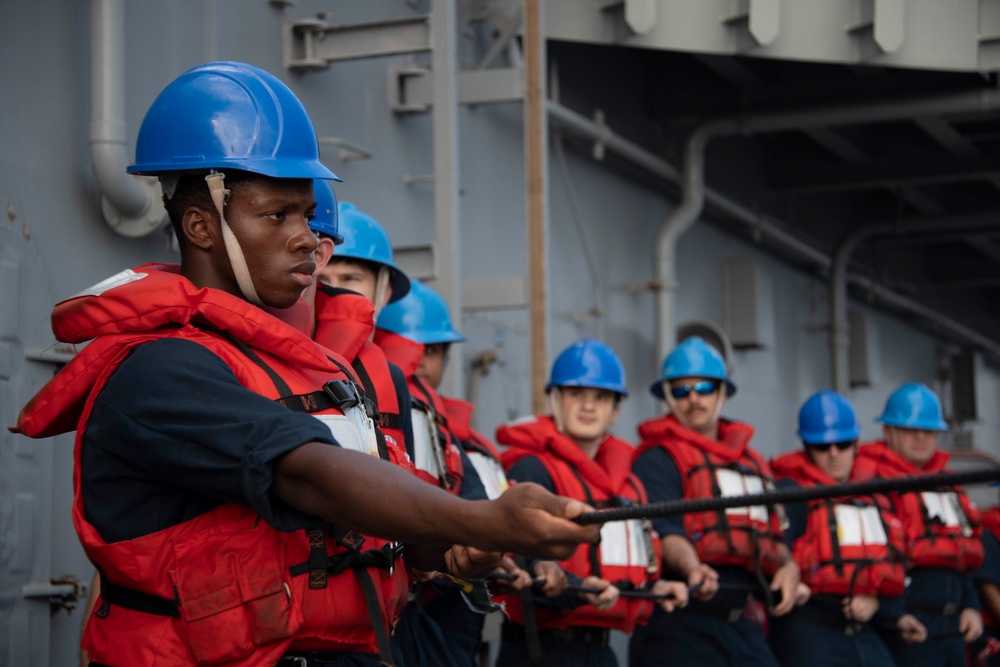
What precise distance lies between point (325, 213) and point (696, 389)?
3532 mm

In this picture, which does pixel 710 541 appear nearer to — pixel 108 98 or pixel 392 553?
pixel 108 98

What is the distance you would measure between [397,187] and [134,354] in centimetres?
469

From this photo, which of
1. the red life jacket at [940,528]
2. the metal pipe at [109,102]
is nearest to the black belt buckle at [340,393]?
the metal pipe at [109,102]

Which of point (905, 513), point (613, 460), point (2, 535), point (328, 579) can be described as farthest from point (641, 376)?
point (328, 579)

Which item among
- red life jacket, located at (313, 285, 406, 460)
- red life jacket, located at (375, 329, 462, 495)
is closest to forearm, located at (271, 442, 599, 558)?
red life jacket, located at (313, 285, 406, 460)

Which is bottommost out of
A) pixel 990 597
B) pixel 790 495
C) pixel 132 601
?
pixel 990 597

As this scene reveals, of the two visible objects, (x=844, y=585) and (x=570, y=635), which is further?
(x=844, y=585)

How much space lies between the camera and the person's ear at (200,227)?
7.67 ft

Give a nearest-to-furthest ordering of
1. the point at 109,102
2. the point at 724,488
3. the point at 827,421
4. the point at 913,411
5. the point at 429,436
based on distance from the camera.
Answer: the point at 429,436 → the point at 109,102 → the point at 724,488 → the point at 827,421 → the point at 913,411

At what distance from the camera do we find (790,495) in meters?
1.72

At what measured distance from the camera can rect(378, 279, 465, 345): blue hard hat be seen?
5086 mm

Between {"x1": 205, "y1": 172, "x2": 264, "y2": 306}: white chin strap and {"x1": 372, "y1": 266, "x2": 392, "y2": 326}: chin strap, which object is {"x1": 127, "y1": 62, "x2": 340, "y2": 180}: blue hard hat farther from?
{"x1": 372, "y1": 266, "x2": 392, "y2": 326}: chin strap

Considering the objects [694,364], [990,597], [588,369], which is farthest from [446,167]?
[990,597]

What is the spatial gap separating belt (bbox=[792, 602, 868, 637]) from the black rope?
17.3 feet
